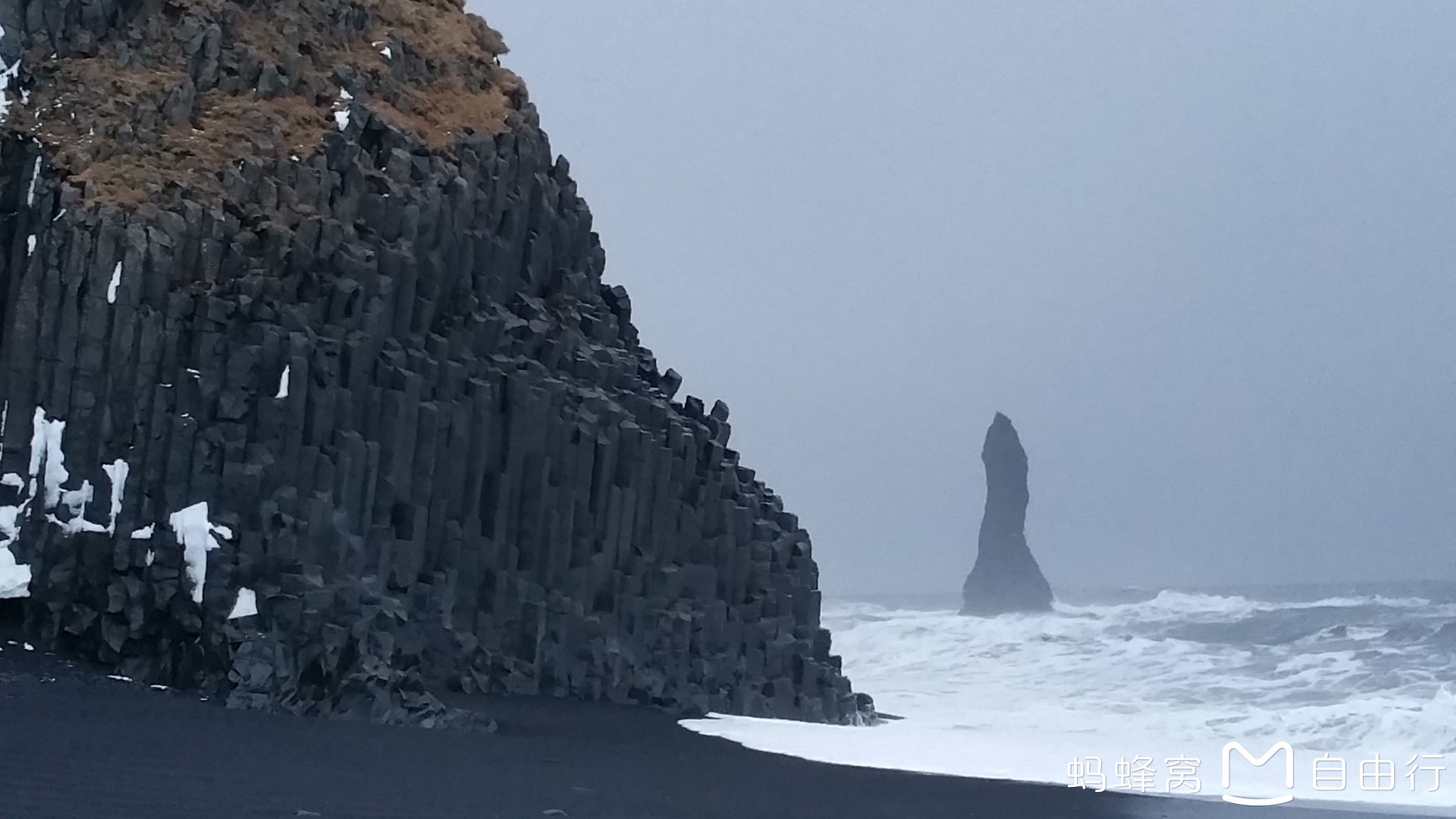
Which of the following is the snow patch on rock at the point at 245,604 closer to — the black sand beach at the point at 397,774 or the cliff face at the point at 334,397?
the cliff face at the point at 334,397

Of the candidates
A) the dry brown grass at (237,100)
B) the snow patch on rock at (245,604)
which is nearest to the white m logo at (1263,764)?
the snow patch on rock at (245,604)

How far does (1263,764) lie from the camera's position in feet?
61.3

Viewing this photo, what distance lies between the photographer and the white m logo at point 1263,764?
14266 millimetres

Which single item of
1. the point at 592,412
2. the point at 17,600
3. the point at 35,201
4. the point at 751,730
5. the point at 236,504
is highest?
the point at 35,201

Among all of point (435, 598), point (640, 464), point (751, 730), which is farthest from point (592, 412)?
point (751, 730)

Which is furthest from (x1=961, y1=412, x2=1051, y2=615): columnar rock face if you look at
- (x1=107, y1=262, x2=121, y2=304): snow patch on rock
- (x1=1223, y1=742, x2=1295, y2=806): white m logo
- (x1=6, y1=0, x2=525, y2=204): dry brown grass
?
(x1=107, y1=262, x2=121, y2=304): snow patch on rock

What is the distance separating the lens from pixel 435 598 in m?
17.6

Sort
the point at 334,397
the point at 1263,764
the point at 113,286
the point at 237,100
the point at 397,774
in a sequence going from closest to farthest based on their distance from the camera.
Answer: the point at 397,774, the point at 113,286, the point at 334,397, the point at 237,100, the point at 1263,764

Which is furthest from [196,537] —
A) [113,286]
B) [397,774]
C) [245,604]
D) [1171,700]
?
Result: [1171,700]

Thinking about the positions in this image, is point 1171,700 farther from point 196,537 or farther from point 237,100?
point 237,100

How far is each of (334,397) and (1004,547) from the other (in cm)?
5044

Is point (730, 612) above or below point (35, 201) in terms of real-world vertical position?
below

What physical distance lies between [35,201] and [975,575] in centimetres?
5194

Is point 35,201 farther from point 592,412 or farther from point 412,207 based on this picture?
point 592,412
